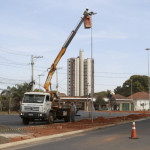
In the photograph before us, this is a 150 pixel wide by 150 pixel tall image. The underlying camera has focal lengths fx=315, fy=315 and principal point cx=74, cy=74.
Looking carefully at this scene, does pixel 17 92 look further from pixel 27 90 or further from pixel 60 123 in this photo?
pixel 60 123

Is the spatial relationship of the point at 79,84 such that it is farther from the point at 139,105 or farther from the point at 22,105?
the point at 22,105

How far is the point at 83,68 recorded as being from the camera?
515 feet

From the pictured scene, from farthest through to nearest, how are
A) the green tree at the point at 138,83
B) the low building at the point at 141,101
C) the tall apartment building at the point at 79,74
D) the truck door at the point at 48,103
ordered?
the tall apartment building at the point at 79,74 < the green tree at the point at 138,83 < the low building at the point at 141,101 < the truck door at the point at 48,103

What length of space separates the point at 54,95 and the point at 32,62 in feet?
116

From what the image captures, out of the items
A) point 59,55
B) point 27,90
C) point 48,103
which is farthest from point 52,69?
point 27,90

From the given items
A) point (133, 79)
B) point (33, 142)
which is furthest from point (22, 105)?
point (133, 79)

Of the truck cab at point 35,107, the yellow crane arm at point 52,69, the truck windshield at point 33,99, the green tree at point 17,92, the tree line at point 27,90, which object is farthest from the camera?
the green tree at point 17,92

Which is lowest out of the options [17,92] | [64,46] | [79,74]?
[17,92]

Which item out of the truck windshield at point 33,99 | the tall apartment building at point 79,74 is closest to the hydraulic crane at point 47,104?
the truck windshield at point 33,99

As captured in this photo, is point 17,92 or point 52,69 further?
point 17,92

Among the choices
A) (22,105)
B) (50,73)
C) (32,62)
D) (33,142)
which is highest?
(32,62)

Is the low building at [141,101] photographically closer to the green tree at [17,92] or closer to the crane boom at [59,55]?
the green tree at [17,92]

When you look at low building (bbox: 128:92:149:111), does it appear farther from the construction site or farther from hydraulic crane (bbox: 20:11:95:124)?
hydraulic crane (bbox: 20:11:95:124)

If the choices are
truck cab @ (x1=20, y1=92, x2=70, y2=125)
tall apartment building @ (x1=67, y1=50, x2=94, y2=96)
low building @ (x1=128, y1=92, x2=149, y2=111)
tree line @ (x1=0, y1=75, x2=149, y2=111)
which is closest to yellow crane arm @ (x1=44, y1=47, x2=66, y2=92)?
truck cab @ (x1=20, y1=92, x2=70, y2=125)
